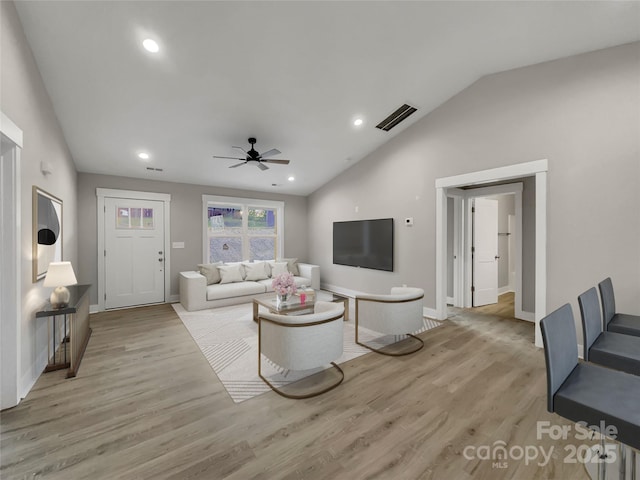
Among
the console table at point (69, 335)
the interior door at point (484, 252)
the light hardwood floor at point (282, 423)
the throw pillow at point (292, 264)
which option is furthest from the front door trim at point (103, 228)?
the interior door at point (484, 252)

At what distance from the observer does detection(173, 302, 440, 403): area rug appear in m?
2.48

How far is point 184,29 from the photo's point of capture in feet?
7.77

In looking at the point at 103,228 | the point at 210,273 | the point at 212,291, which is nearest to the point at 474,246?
the point at 212,291

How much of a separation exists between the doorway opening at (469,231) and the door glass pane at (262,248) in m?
4.23

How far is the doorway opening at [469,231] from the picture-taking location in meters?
3.21

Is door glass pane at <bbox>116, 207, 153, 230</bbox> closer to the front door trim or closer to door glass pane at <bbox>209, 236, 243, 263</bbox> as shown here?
the front door trim

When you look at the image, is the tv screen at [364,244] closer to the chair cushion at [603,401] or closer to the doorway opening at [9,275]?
the chair cushion at [603,401]

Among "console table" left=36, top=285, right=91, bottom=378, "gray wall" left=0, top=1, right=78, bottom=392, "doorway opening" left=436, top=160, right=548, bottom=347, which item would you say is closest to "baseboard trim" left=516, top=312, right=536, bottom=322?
"doorway opening" left=436, top=160, right=548, bottom=347

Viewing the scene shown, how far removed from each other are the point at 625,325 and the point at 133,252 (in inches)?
270

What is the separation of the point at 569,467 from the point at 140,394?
312 centimetres

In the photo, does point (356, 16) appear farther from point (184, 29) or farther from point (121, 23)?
point (121, 23)

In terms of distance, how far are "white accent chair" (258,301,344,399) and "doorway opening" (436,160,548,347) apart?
2.52 meters

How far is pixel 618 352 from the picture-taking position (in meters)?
1.82

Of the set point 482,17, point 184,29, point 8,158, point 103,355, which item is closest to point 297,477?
point 103,355
